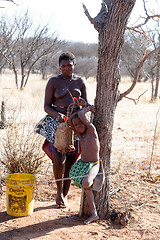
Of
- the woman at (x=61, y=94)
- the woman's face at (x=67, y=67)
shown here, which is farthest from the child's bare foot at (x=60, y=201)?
the woman's face at (x=67, y=67)

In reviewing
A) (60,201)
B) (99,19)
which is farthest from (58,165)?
(99,19)

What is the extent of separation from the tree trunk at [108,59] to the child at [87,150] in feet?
0.63

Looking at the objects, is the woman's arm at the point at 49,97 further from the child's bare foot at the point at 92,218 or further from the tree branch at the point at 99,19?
the child's bare foot at the point at 92,218

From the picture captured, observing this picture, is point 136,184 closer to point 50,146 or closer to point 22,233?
point 50,146

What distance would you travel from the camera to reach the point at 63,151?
9.42ft

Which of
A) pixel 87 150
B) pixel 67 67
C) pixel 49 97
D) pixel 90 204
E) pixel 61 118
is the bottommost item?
pixel 90 204

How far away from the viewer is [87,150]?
256cm

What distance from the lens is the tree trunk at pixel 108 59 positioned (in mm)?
2662

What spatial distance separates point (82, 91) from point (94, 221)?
4.25 feet

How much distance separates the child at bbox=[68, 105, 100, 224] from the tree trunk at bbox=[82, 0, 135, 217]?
0.63 feet

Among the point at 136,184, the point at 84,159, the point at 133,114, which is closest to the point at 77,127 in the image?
the point at 84,159

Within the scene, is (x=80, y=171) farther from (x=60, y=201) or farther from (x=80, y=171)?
(x=60, y=201)

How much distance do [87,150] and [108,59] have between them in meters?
0.85

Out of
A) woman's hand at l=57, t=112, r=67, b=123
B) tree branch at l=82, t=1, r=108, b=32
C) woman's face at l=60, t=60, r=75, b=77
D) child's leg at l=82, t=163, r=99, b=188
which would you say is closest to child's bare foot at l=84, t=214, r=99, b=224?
child's leg at l=82, t=163, r=99, b=188
